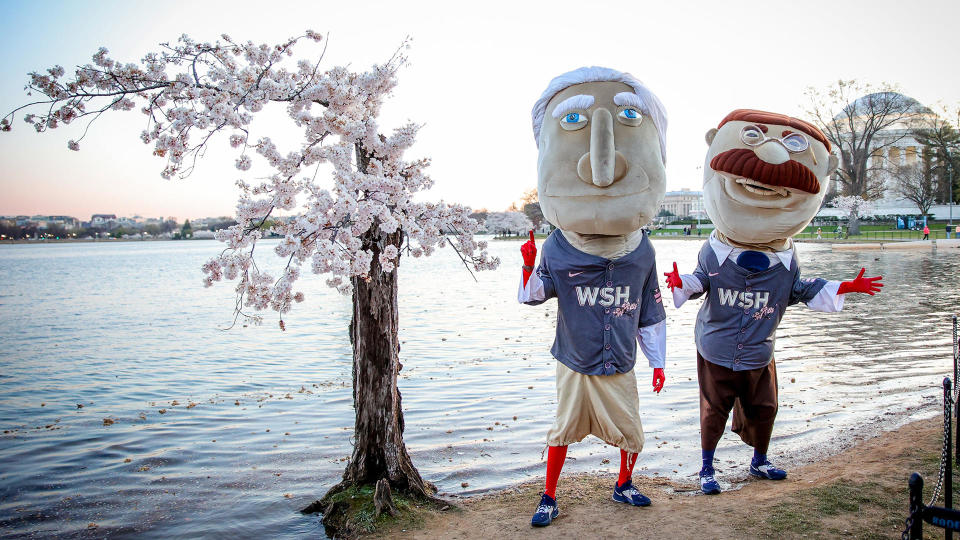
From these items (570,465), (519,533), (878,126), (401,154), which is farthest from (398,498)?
(878,126)

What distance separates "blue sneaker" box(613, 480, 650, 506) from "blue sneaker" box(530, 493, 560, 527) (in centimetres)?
50

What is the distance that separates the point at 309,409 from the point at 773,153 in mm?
7021

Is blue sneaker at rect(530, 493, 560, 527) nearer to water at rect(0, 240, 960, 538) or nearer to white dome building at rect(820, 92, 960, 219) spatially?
water at rect(0, 240, 960, 538)

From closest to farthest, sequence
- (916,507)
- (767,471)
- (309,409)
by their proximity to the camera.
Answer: (916,507)
(767,471)
(309,409)

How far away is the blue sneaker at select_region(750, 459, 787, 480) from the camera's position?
541 cm

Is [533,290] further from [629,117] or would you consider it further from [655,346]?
[629,117]

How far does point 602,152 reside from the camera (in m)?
4.39

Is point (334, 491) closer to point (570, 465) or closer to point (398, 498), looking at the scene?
point (398, 498)

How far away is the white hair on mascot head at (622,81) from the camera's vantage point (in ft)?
15.4

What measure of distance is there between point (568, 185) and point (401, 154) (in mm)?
1423

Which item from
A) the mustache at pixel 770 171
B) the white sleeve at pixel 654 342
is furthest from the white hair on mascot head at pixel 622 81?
the white sleeve at pixel 654 342

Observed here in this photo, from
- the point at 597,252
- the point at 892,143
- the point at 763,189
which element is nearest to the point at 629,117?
the point at 597,252

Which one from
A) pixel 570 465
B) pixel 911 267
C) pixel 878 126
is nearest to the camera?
pixel 570 465

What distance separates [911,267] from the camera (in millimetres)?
25641
